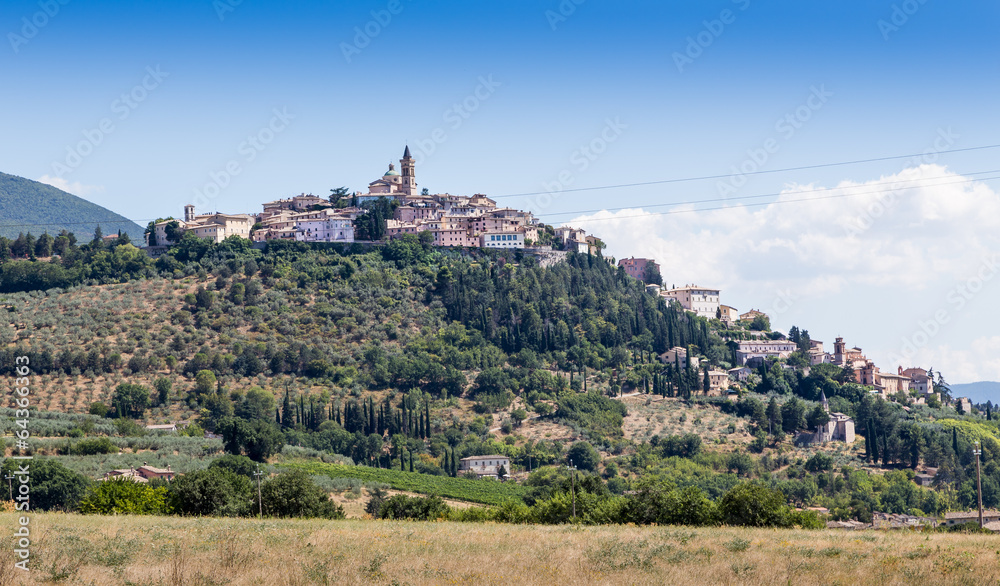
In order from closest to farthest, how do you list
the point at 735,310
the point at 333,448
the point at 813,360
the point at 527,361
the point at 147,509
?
the point at 147,509, the point at 333,448, the point at 527,361, the point at 813,360, the point at 735,310

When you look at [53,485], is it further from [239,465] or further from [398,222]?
[398,222]

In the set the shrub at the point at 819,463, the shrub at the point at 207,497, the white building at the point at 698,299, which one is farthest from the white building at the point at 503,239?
the shrub at the point at 207,497

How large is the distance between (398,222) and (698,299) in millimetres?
44283

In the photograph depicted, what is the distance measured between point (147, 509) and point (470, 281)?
78471 millimetres

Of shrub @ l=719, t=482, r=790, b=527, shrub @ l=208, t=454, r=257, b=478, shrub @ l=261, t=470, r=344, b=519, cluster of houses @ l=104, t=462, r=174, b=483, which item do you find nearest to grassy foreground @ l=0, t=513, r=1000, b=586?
shrub @ l=719, t=482, r=790, b=527

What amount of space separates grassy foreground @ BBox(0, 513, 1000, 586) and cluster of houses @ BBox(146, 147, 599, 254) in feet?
318

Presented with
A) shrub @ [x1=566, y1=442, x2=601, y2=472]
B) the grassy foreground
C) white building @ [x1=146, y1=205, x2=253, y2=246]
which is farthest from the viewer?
white building @ [x1=146, y1=205, x2=253, y2=246]

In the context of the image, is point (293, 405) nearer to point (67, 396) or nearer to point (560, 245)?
point (67, 396)

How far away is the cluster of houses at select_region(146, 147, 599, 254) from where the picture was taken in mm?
122188

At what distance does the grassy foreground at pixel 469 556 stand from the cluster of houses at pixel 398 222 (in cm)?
9694

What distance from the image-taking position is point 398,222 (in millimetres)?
126938

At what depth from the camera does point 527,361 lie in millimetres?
103062

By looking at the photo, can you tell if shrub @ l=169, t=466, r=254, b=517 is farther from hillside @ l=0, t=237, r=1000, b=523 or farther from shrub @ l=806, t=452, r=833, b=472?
shrub @ l=806, t=452, r=833, b=472

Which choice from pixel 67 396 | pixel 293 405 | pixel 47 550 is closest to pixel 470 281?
pixel 293 405
